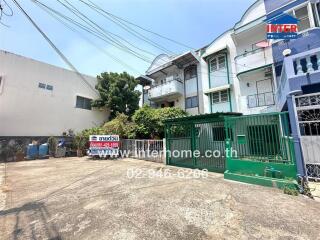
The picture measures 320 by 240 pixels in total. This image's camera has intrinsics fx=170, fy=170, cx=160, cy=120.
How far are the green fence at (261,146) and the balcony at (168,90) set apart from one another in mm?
9844

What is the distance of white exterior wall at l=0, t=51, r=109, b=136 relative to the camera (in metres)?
12.9

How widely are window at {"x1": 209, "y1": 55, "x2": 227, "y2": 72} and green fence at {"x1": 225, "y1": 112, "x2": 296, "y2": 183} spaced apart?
849 centimetres

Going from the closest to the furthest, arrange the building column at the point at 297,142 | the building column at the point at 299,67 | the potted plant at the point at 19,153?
the building column at the point at 297,142 < the building column at the point at 299,67 < the potted plant at the point at 19,153

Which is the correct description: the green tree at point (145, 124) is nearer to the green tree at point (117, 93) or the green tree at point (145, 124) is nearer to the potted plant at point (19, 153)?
the green tree at point (117, 93)

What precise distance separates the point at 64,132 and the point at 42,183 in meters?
10.5

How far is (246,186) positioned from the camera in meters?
5.55

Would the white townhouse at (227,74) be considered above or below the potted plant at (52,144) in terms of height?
above

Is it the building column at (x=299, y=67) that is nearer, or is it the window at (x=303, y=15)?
the building column at (x=299, y=67)

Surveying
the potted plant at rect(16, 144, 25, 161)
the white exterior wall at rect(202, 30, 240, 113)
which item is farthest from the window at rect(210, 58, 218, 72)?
the potted plant at rect(16, 144, 25, 161)

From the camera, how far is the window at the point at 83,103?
17.5 meters

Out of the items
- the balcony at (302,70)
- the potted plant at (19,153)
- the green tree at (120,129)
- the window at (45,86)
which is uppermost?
the window at (45,86)

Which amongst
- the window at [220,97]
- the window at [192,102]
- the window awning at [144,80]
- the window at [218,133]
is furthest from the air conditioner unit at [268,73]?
the window awning at [144,80]

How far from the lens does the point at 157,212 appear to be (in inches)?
151

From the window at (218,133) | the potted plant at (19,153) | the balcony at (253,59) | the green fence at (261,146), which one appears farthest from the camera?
the potted plant at (19,153)
